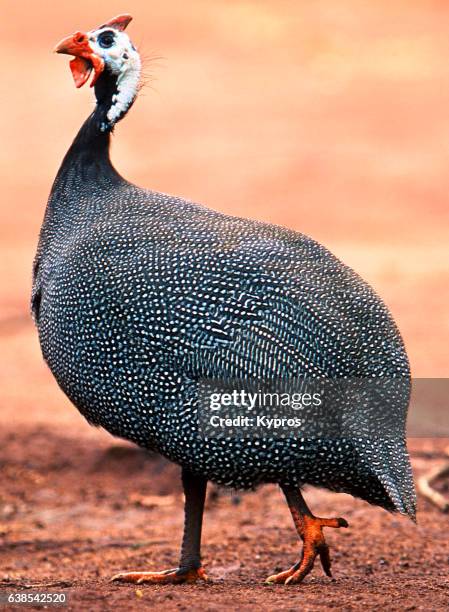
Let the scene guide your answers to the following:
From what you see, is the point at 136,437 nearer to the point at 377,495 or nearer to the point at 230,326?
the point at 230,326

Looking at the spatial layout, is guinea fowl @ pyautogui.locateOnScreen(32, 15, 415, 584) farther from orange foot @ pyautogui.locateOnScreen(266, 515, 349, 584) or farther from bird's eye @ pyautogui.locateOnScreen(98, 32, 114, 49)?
bird's eye @ pyautogui.locateOnScreen(98, 32, 114, 49)

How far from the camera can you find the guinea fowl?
5.20m

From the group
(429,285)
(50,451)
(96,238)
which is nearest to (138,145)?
(429,285)

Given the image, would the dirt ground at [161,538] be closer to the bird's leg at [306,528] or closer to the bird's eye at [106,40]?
the bird's leg at [306,528]

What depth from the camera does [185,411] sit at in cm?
525

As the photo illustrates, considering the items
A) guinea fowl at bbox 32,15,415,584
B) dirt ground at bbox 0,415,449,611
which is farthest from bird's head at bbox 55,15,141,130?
dirt ground at bbox 0,415,449,611

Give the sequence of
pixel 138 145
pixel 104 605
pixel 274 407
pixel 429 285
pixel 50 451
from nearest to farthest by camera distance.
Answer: pixel 104 605, pixel 274 407, pixel 50 451, pixel 429 285, pixel 138 145

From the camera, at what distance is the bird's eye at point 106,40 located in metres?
6.40

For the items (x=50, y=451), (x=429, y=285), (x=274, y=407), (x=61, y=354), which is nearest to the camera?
(x=274, y=407)

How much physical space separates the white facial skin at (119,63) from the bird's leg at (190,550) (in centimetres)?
199

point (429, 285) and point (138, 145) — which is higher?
point (138, 145)

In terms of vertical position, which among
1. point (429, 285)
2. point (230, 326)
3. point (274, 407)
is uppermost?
point (429, 285)

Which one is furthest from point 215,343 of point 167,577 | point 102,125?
point 102,125

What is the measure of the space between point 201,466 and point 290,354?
0.65 m
